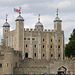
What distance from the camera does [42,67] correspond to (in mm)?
101625

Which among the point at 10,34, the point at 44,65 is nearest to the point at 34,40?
the point at 10,34

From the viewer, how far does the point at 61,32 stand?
145 m

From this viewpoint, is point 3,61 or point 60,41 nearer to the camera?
point 3,61

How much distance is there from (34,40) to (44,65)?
109ft

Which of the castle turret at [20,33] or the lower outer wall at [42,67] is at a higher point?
the castle turret at [20,33]

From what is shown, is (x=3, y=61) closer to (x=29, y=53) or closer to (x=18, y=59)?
(x=18, y=59)

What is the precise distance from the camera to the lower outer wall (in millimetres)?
99688

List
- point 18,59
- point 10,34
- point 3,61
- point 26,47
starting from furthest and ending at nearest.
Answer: point 10,34, point 26,47, point 18,59, point 3,61

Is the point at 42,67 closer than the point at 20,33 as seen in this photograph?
Yes

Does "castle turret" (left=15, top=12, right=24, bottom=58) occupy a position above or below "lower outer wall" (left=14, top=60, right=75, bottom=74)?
above

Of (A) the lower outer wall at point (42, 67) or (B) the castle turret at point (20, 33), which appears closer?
(A) the lower outer wall at point (42, 67)

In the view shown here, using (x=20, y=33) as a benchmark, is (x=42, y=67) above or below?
below

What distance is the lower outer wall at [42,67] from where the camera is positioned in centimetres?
9969

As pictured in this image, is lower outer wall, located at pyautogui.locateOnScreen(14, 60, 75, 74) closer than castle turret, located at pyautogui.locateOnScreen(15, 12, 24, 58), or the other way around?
lower outer wall, located at pyautogui.locateOnScreen(14, 60, 75, 74)
